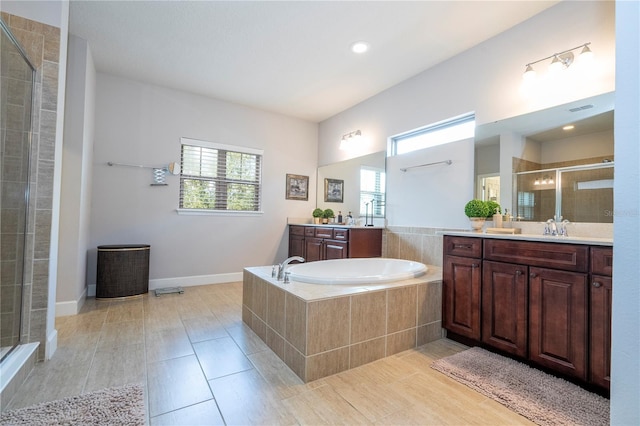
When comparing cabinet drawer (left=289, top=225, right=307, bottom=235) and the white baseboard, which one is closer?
the white baseboard

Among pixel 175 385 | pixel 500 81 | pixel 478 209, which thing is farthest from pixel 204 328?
pixel 500 81

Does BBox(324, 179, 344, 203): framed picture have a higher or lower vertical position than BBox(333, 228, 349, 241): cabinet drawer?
higher

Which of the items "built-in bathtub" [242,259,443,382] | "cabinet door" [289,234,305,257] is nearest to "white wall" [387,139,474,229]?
"built-in bathtub" [242,259,443,382]

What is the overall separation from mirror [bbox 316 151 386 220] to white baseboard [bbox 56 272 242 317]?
181cm

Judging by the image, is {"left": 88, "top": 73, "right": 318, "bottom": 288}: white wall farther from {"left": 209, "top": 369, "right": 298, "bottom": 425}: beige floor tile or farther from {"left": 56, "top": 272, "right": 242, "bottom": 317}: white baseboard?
{"left": 209, "top": 369, "right": 298, "bottom": 425}: beige floor tile

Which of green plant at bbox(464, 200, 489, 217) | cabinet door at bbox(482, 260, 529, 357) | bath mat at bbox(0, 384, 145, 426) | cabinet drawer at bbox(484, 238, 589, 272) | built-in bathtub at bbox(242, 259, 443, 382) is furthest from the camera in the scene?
green plant at bbox(464, 200, 489, 217)

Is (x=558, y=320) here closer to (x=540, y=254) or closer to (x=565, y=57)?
(x=540, y=254)

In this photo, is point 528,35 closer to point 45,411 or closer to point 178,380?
point 178,380

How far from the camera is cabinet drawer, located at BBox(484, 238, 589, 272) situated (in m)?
1.62

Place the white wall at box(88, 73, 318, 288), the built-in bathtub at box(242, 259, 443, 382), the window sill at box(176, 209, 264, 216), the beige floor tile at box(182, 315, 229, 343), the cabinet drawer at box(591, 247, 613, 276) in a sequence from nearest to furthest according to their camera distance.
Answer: the cabinet drawer at box(591, 247, 613, 276)
the built-in bathtub at box(242, 259, 443, 382)
the beige floor tile at box(182, 315, 229, 343)
the white wall at box(88, 73, 318, 288)
the window sill at box(176, 209, 264, 216)

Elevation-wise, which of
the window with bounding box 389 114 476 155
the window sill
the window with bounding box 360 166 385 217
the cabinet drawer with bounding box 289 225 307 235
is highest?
the window with bounding box 389 114 476 155

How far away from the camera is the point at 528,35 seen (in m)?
2.36

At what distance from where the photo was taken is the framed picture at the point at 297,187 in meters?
4.68

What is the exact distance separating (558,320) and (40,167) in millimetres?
3277
